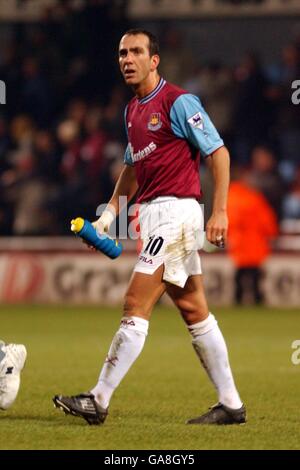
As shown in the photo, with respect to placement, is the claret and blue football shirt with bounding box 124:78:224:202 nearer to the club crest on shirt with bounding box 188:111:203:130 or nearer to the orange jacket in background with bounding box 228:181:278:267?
the club crest on shirt with bounding box 188:111:203:130

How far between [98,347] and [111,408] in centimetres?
405

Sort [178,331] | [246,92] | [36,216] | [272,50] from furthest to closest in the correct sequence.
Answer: [272,50]
[246,92]
[36,216]
[178,331]

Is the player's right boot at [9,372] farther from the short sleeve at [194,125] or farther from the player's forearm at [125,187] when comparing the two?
the short sleeve at [194,125]

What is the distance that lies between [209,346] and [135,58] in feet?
5.28

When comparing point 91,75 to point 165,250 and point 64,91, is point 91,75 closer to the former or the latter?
point 64,91

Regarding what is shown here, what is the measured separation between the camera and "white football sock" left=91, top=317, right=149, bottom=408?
6.58m

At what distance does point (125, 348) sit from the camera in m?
6.59

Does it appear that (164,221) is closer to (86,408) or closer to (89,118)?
(86,408)

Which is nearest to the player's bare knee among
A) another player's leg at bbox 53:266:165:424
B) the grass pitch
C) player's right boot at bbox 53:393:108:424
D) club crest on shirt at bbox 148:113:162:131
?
another player's leg at bbox 53:266:165:424

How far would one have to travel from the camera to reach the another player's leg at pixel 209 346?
22.1 feet

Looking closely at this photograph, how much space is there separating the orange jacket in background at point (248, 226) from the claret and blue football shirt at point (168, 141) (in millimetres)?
9460

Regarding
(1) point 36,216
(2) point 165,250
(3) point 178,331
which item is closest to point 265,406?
(2) point 165,250

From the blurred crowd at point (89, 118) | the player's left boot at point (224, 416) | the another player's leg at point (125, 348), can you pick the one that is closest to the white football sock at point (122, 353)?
the another player's leg at point (125, 348)

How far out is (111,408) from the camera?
7.52 meters
